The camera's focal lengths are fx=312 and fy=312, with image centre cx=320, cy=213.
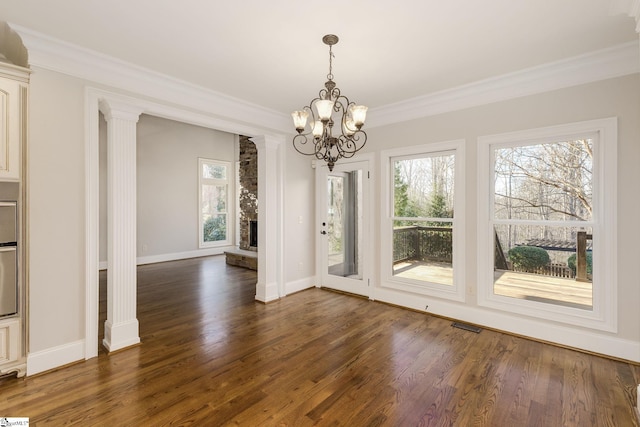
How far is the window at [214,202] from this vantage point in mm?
8273

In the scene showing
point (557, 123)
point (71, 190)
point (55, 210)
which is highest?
point (557, 123)

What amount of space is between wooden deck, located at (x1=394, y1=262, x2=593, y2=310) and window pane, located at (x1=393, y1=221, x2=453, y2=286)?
0.5 inches

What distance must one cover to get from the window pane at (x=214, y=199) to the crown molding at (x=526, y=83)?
18.7ft

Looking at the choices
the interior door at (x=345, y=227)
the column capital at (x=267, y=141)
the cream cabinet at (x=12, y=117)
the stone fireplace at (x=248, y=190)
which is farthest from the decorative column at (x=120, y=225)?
the stone fireplace at (x=248, y=190)

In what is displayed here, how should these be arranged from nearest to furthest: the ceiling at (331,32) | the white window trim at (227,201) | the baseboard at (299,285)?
the ceiling at (331,32) < the baseboard at (299,285) < the white window trim at (227,201)

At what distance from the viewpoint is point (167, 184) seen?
24.8 ft

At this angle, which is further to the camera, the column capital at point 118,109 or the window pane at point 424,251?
the window pane at point 424,251

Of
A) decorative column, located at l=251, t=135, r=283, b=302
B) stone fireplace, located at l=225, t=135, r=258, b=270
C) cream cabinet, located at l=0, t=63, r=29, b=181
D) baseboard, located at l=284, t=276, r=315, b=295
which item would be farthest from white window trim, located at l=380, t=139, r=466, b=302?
stone fireplace, located at l=225, t=135, r=258, b=270

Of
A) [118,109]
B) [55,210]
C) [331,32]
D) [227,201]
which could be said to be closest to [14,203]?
[55,210]

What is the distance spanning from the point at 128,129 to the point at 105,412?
237 centimetres

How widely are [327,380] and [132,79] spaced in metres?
3.27

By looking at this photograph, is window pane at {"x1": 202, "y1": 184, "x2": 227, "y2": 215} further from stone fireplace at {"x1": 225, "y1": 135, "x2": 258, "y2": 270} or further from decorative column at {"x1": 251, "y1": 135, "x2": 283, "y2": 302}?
decorative column at {"x1": 251, "y1": 135, "x2": 283, "y2": 302}

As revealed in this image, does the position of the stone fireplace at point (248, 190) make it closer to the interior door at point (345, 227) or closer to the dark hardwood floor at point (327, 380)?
the interior door at point (345, 227)

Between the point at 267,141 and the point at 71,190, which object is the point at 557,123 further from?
the point at 71,190
